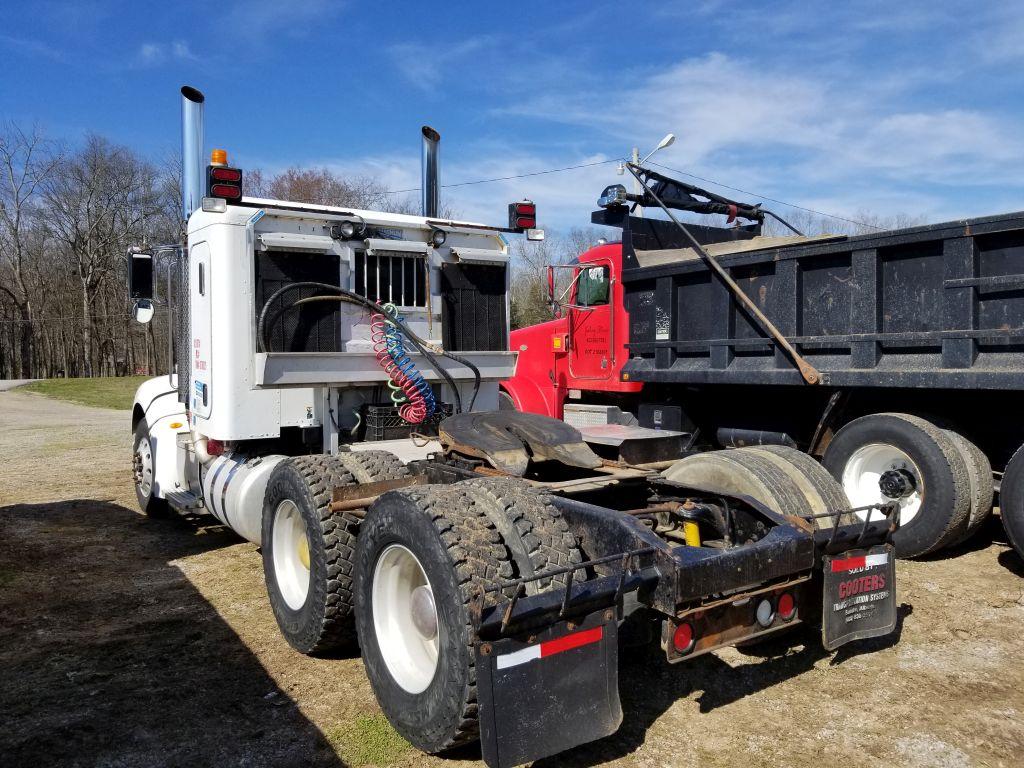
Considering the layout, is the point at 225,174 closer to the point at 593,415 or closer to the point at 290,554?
the point at 290,554

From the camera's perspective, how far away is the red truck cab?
28.8 ft

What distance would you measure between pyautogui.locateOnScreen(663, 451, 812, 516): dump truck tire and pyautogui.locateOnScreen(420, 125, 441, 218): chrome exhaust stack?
3609 millimetres

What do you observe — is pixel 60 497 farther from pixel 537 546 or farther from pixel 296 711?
pixel 537 546

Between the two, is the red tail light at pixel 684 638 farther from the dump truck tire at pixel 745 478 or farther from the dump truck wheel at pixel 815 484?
the dump truck wheel at pixel 815 484

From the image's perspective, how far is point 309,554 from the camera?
417 cm

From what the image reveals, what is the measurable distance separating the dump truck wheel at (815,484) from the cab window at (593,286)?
14.9 ft

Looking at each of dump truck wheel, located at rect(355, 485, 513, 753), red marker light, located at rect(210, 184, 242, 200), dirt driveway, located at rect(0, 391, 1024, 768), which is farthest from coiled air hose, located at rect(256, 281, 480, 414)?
dump truck wheel, located at rect(355, 485, 513, 753)

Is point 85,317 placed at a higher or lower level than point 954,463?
higher

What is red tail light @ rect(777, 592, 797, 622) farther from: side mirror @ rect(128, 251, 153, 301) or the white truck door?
side mirror @ rect(128, 251, 153, 301)

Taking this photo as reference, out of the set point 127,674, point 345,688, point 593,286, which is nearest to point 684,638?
point 345,688

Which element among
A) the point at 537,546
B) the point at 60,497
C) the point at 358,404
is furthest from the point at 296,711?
the point at 60,497

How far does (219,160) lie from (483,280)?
213 centimetres

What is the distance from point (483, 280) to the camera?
6547mm

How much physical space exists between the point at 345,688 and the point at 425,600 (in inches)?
36.3
